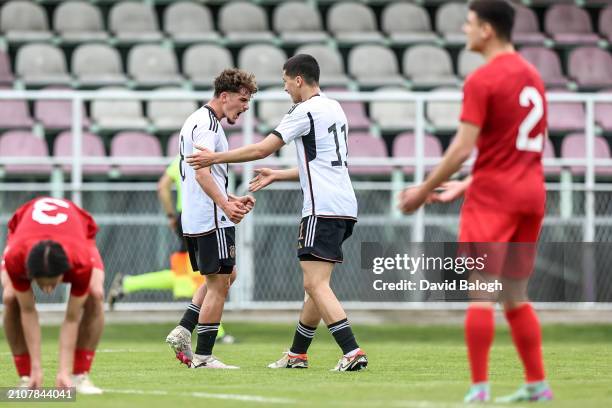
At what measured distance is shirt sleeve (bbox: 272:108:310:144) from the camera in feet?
30.9

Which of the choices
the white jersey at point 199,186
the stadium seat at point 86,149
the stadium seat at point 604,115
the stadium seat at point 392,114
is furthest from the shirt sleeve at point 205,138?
the stadium seat at point 604,115

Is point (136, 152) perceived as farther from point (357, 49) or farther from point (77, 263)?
point (77, 263)

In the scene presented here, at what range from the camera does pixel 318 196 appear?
9617 millimetres

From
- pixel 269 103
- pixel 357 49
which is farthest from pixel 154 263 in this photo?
pixel 357 49

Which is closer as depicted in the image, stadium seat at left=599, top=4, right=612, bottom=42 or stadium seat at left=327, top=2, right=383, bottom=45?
stadium seat at left=327, top=2, right=383, bottom=45

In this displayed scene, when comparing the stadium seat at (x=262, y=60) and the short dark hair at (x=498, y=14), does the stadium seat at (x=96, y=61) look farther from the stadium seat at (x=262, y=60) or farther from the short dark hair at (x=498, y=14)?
the short dark hair at (x=498, y=14)

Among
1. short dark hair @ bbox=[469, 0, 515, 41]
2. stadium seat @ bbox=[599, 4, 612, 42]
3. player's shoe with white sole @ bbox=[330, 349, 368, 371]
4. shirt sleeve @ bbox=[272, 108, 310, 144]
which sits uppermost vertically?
short dark hair @ bbox=[469, 0, 515, 41]

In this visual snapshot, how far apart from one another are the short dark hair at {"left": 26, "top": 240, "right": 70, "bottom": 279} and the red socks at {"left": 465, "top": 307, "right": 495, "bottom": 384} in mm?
2098

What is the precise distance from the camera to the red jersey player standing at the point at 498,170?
21.8ft

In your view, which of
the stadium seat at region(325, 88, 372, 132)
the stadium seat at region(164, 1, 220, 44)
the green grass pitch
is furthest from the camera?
the stadium seat at region(164, 1, 220, 44)

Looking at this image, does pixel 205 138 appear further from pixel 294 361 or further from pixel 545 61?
pixel 545 61

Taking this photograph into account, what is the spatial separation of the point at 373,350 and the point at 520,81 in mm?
6132

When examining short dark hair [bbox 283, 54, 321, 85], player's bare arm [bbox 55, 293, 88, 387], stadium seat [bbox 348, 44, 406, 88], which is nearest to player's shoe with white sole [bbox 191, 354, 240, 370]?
short dark hair [bbox 283, 54, 321, 85]

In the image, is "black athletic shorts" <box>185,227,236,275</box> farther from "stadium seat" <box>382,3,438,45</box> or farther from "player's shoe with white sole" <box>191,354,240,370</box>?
"stadium seat" <box>382,3,438,45</box>
